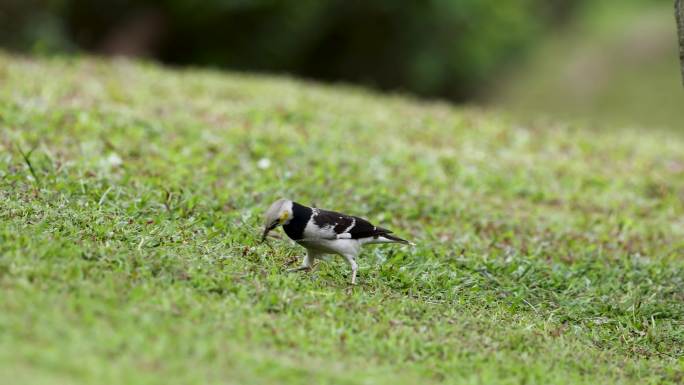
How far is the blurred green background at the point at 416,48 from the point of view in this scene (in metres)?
23.8

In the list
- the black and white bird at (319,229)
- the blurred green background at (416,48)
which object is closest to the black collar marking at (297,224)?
the black and white bird at (319,229)

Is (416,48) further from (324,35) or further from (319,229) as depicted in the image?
(319,229)

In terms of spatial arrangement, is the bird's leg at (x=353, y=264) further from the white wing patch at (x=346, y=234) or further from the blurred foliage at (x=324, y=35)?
the blurred foliage at (x=324, y=35)

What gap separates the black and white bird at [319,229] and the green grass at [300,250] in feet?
0.79

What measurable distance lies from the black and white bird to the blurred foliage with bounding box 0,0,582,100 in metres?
16.9

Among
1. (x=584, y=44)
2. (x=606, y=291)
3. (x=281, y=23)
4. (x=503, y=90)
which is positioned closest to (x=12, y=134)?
(x=606, y=291)

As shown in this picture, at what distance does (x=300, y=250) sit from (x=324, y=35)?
63.6ft

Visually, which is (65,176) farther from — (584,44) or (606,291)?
(584,44)

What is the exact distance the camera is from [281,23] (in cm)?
2331

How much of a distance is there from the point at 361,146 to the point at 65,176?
407 centimetres

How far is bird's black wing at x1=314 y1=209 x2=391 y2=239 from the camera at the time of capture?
234 inches

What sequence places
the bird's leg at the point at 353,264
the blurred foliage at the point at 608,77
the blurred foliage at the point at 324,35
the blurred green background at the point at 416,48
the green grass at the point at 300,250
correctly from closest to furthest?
the green grass at the point at 300,250 < the bird's leg at the point at 353,264 < the blurred foliage at the point at 324,35 < the blurred green background at the point at 416,48 < the blurred foliage at the point at 608,77

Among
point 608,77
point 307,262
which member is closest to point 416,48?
point 608,77

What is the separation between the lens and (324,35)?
25531mm
